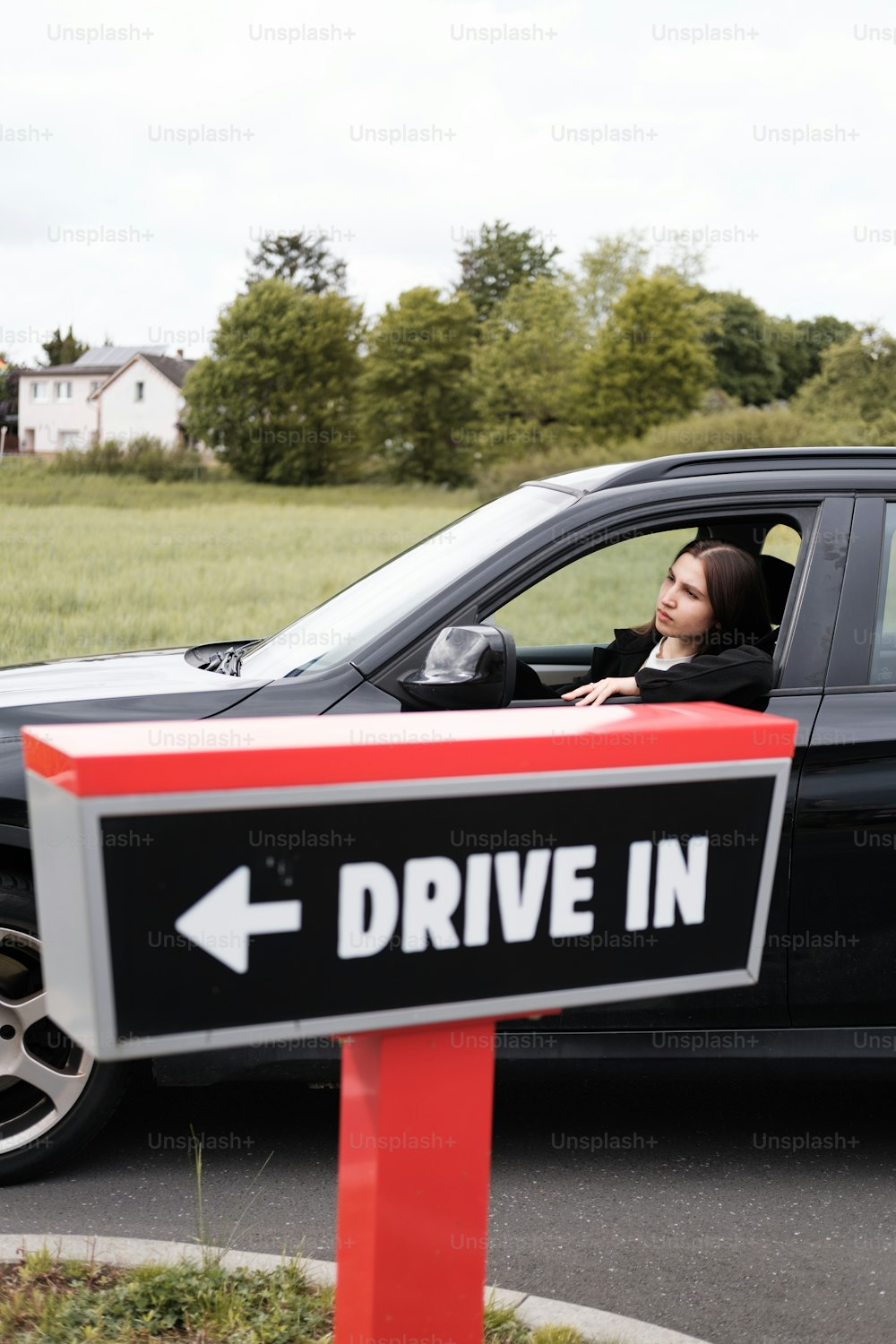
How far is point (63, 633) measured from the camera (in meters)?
14.6

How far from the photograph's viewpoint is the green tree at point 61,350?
109 m

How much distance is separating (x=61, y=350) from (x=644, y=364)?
55.8 meters

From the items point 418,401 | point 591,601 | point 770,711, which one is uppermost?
point 418,401

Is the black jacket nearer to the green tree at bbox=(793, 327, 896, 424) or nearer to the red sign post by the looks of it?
the red sign post

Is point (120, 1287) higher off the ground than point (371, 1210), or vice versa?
A: point (371, 1210)

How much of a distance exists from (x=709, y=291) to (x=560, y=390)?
18.6 metres

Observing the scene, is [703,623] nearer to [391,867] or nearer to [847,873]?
[847,873]

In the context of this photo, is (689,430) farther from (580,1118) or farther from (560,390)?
(580,1118)

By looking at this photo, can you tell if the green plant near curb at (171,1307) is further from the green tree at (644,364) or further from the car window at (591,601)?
the green tree at (644,364)

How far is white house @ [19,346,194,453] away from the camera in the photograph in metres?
88.4

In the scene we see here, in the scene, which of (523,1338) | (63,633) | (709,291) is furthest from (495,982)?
(709,291)

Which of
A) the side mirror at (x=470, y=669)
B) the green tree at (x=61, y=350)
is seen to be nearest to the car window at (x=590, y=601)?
the side mirror at (x=470, y=669)

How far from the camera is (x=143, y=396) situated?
9044cm

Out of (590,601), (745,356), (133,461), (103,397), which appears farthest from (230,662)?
(745,356)
